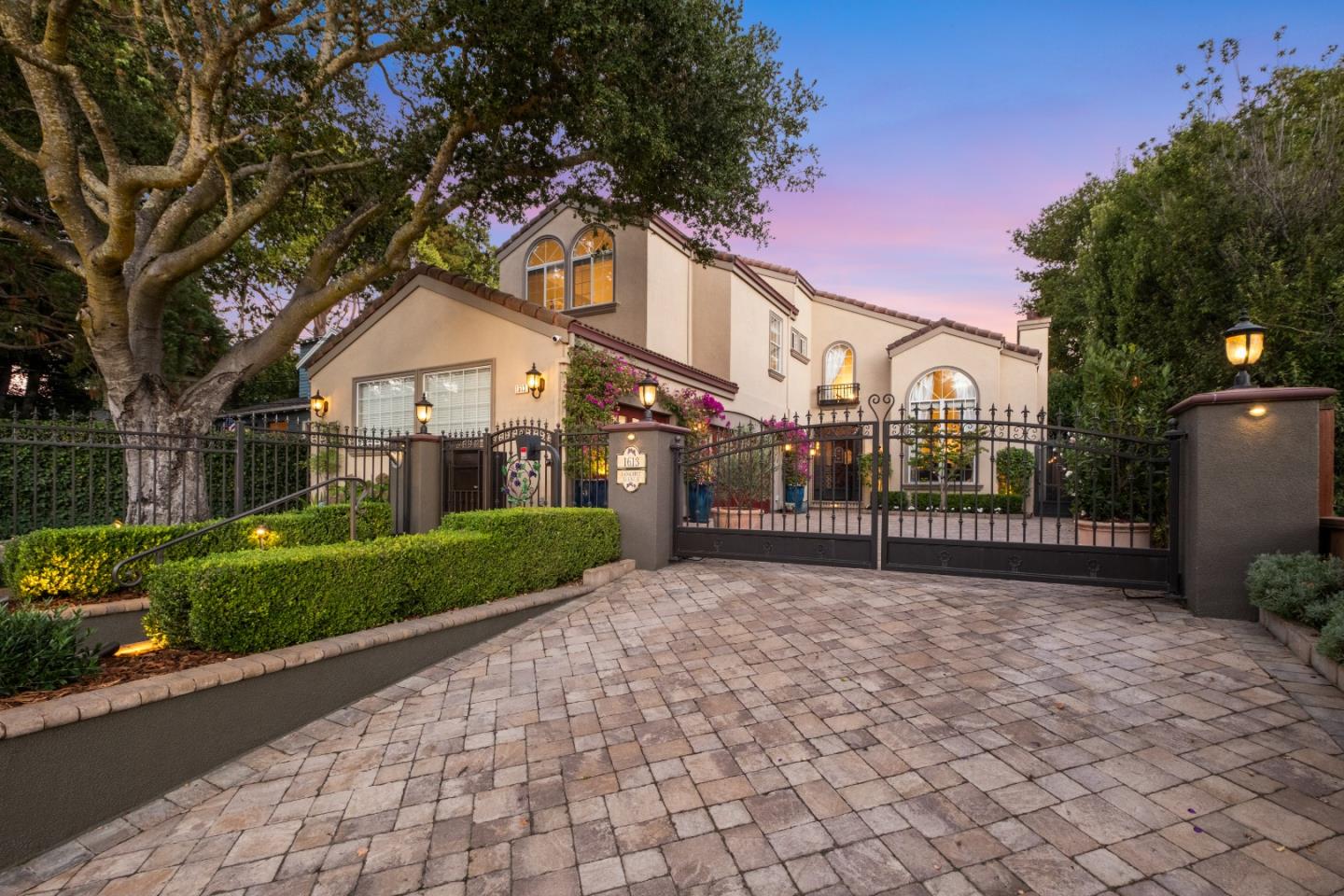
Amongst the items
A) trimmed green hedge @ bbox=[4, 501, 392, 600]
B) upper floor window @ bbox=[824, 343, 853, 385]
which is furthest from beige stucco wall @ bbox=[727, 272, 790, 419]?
trimmed green hedge @ bbox=[4, 501, 392, 600]

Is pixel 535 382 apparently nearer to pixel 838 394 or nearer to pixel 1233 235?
pixel 1233 235

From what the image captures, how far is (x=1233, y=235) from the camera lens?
9.44m

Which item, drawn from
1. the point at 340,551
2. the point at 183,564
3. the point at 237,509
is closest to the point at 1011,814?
the point at 340,551

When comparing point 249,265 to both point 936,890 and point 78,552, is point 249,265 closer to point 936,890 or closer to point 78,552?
point 78,552

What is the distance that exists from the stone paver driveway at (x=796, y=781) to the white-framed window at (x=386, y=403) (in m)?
9.51

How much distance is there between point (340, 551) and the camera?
181 inches

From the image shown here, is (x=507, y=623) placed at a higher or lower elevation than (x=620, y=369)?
lower

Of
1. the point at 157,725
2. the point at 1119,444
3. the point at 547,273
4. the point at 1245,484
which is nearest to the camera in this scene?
the point at 157,725

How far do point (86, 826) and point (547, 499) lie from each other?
694 centimetres

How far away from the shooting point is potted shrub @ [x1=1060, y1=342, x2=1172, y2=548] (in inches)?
294

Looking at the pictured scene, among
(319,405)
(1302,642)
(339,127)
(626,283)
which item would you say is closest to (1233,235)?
(1302,642)

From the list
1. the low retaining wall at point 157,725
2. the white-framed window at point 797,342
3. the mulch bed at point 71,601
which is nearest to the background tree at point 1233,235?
the white-framed window at point 797,342

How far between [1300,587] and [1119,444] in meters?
3.99

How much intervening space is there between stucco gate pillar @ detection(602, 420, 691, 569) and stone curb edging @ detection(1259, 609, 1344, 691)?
5851mm
